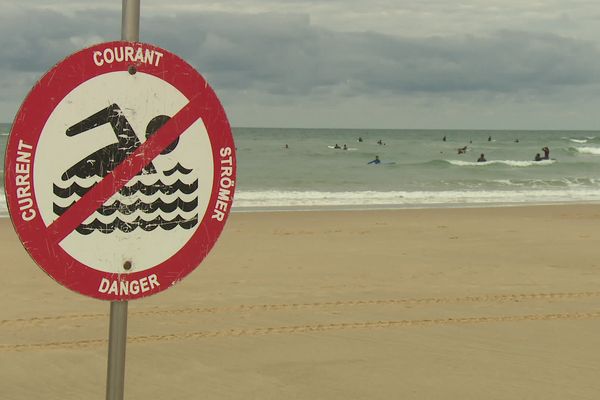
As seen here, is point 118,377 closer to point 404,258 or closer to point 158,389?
point 158,389

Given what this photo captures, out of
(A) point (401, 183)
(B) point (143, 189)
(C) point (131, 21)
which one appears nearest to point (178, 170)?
(B) point (143, 189)

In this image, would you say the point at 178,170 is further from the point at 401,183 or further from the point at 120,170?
the point at 401,183

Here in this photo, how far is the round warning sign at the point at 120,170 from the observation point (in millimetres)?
1765

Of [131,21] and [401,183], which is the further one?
[401,183]

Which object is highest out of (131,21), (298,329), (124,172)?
(131,21)

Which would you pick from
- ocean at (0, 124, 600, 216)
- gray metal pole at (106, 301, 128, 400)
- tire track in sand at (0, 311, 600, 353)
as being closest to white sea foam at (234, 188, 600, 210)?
ocean at (0, 124, 600, 216)

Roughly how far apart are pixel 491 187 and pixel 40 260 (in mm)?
34731

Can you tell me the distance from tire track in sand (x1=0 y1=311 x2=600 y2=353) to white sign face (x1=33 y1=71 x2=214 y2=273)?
5813 millimetres

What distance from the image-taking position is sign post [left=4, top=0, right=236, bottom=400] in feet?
5.79

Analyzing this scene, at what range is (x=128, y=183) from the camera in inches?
73.4

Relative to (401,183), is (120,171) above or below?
below

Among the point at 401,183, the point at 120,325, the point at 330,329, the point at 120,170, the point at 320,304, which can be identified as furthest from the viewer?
the point at 401,183

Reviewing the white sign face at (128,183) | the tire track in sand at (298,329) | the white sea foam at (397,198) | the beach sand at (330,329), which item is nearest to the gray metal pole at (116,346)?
the white sign face at (128,183)

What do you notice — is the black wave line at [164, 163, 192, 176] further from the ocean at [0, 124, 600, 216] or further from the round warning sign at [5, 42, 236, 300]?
the ocean at [0, 124, 600, 216]
